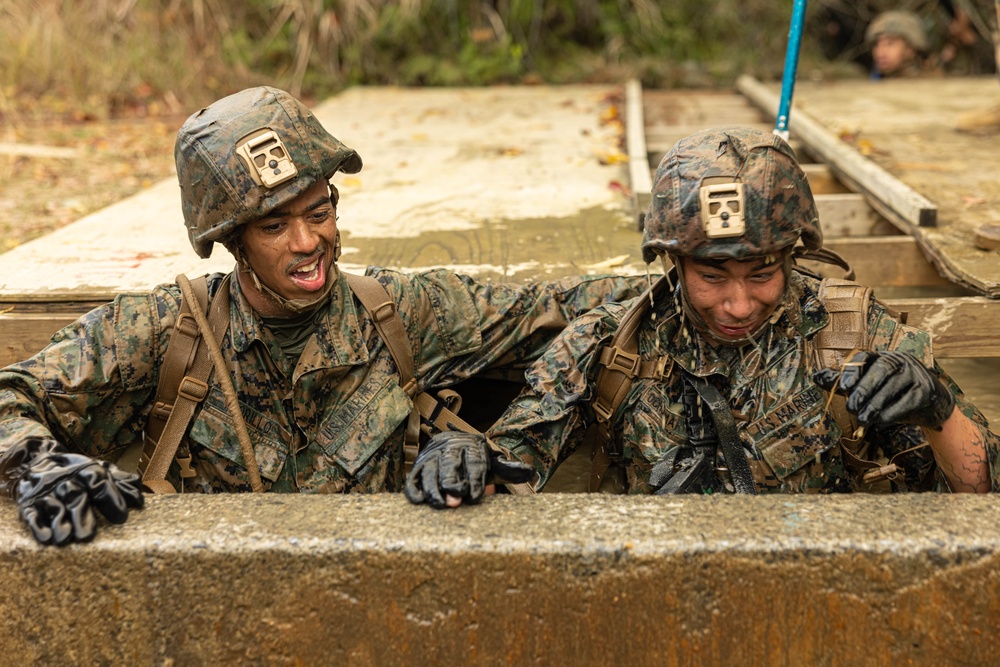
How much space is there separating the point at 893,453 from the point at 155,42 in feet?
29.6

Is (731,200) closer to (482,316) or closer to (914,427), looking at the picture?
(914,427)

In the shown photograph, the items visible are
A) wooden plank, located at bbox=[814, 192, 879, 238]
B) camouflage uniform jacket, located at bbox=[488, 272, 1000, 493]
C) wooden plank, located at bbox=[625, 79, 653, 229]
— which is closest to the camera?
camouflage uniform jacket, located at bbox=[488, 272, 1000, 493]

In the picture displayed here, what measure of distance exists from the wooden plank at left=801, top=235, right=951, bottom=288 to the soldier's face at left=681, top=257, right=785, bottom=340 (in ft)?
5.91

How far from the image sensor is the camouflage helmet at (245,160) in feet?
10.0

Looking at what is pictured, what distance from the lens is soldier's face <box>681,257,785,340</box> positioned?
2.86 meters

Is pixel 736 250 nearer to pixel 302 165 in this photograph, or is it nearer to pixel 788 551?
pixel 788 551

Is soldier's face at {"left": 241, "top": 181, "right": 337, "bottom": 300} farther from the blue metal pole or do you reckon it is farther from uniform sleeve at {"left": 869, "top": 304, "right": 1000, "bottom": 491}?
the blue metal pole

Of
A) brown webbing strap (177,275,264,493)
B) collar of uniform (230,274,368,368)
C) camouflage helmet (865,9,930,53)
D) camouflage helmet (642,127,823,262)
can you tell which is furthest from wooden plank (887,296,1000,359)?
camouflage helmet (865,9,930,53)

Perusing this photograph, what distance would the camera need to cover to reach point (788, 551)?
2.25 metres

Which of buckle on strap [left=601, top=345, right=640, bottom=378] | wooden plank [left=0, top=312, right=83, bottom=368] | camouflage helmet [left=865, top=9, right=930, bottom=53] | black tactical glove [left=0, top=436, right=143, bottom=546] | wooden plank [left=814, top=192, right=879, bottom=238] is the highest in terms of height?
black tactical glove [left=0, top=436, right=143, bottom=546]

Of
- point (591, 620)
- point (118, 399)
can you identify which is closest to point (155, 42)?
point (118, 399)

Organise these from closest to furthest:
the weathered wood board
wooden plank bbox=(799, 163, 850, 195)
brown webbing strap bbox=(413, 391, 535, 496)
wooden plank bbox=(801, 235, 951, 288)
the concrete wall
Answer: the concrete wall → brown webbing strap bbox=(413, 391, 535, 496) → the weathered wood board → wooden plank bbox=(801, 235, 951, 288) → wooden plank bbox=(799, 163, 850, 195)

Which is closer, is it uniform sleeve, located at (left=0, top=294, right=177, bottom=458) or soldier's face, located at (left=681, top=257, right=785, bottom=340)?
soldier's face, located at (left=681, top=257, right=785, bottom=340)

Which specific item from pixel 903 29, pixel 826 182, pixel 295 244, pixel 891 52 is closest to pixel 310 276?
pixel 295 244
